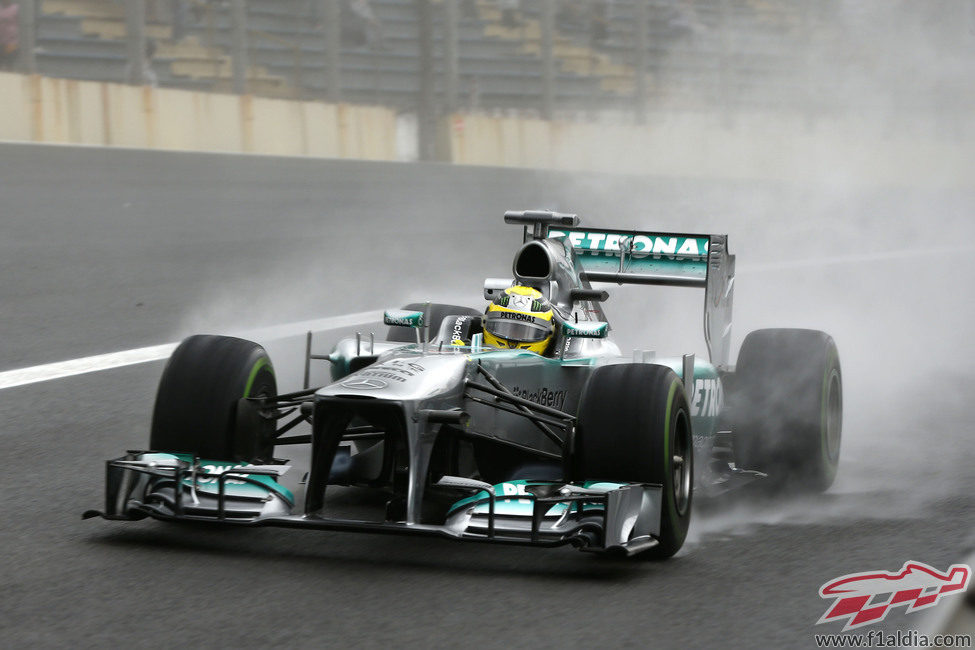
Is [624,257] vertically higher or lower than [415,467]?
higher

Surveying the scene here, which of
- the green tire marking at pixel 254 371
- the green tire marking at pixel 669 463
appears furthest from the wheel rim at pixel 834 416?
the green tire marking at pixel 254 371

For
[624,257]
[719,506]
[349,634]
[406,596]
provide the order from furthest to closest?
[624,257] < [719,506] < [406,596] < [349,634]

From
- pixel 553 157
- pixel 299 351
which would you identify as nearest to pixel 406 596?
pixel 299 351

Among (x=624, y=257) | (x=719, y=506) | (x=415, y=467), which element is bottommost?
(x=719, y=506)

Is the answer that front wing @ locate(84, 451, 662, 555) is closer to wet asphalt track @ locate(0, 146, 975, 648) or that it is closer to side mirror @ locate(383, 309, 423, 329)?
wet asphalt track @ locate(0, 146, 975, 648)

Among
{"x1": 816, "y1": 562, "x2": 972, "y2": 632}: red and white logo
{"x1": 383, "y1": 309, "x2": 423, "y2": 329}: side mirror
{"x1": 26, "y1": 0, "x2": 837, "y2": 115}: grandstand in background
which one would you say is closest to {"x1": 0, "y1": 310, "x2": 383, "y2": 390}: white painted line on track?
{"x1": 383, "y1": 309, "x2": 423, "y2": 329}: side mirror

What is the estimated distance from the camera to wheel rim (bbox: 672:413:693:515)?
6.24m

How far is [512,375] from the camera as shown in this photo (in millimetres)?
6758

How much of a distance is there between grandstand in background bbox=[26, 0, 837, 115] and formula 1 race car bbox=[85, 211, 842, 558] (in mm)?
12736

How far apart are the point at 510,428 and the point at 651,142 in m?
16.3

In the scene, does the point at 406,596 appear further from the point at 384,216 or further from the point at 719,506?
the point at 384,216

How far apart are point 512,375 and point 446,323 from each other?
0.82 metres

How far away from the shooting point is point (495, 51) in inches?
1049

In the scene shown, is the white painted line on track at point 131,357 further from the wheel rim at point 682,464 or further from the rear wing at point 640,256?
the wheel rim at point 682,464
